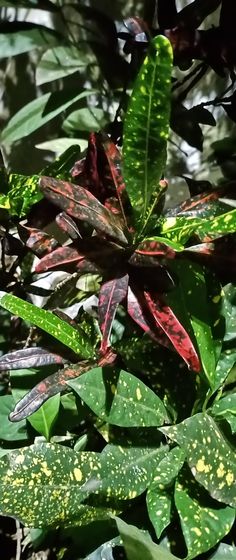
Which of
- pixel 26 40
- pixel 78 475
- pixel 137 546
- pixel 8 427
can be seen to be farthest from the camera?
pixel 26 40

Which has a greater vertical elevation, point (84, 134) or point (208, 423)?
point (84, 134)

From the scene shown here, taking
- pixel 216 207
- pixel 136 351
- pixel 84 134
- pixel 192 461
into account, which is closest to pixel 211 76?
pixel 84 134

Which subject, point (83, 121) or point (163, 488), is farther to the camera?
point (83, 121)

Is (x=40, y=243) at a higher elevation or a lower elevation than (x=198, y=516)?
higher

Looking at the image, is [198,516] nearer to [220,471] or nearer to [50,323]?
[220,471]

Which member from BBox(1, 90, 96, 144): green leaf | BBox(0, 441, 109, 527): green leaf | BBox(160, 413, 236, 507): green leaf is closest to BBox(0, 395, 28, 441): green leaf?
BBox(0, 441, 109, 527): green leaf

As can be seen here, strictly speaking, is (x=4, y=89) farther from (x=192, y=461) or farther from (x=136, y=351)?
(x=192, y=461)

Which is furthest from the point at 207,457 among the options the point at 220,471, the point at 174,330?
the point at 174,330

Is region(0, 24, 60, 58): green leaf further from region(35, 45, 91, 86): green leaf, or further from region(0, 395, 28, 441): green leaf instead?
region(0, 395, 28, 441): green leaf
